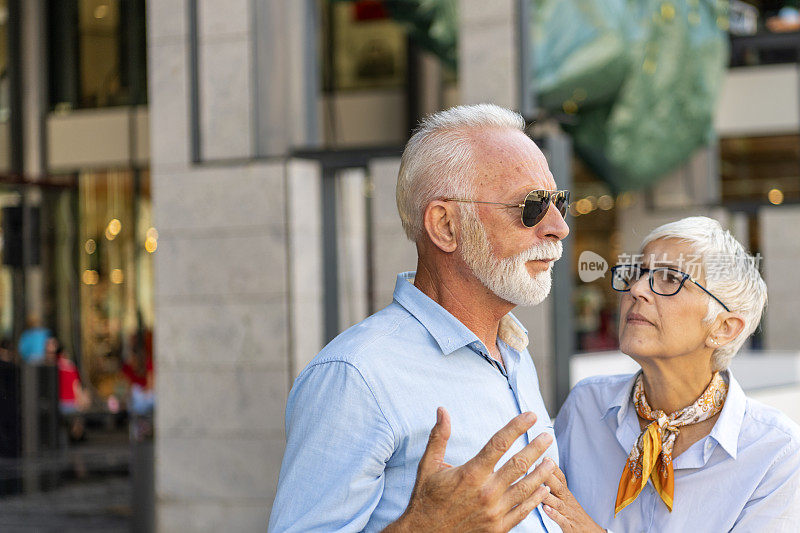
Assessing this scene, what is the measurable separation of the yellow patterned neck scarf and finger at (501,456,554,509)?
2.43 feet

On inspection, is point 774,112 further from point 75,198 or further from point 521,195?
point 521,195

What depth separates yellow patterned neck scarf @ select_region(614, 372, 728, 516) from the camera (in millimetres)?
2449

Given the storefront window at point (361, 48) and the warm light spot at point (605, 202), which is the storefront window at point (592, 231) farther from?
the storefront window at point (361, 48)

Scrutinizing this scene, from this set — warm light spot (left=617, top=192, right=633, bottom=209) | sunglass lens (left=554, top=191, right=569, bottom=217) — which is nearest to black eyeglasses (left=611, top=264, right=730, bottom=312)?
sunglass lens (left=554, top=191, right=569, bottom=217)

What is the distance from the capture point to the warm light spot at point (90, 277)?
19.3 metres

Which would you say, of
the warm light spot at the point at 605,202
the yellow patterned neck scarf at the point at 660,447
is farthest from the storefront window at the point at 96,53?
the yellow patterned neck scarf at the point at 660,447

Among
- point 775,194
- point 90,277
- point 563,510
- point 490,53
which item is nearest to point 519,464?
point 563,510

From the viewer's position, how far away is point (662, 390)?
2568 millimetres

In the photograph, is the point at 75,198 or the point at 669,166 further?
the point at 75,198

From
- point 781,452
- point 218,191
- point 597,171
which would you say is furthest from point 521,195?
point 597,171

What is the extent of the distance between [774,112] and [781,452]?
15.0 metres

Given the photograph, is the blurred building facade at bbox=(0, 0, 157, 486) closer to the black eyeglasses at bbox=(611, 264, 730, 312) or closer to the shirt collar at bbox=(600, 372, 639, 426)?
the shirt collar at bbox=(600, 372, 639, 426)

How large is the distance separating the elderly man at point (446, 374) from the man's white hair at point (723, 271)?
1.36ft

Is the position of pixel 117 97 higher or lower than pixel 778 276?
higher
